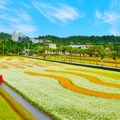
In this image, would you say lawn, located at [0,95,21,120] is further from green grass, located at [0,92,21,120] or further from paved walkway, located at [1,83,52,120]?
paved walkway, located at [1,83,52,120]

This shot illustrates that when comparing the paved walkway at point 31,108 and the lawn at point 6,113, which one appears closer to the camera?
the lawn at point 6,113

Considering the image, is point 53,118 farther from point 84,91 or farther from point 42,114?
point 84,91

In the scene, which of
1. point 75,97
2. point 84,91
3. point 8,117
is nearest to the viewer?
point 8,117

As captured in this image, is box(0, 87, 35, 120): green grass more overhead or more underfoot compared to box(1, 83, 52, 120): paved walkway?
more overhead

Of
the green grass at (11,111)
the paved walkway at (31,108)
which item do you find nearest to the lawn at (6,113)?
the green grass at (11,111)

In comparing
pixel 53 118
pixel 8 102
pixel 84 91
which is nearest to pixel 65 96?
pixel 84 91

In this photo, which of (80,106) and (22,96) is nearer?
(80,106)

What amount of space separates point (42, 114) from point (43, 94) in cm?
519

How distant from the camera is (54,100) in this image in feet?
54.7

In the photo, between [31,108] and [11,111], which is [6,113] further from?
[31,108]

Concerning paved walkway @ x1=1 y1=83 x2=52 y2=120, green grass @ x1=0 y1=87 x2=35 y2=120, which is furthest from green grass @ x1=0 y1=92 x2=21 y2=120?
paved walkway @ x1=1 y1=83 x2=52 y2=120

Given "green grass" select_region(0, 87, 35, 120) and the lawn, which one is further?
"green grass" select_region(0, 87, 35, 120)

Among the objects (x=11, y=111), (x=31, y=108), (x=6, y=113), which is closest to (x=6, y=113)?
(x=6, y=113)

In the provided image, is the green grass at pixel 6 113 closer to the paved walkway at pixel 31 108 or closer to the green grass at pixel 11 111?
the green grass at pixel 11 111
